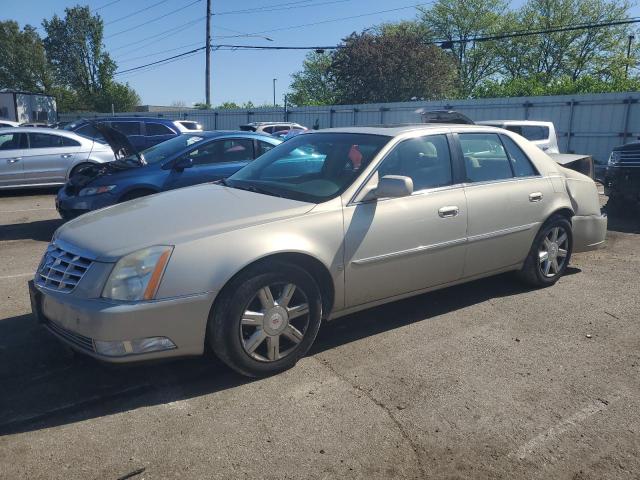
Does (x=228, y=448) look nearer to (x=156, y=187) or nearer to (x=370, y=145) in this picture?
(x=370, y=145)

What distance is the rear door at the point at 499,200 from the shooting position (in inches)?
187

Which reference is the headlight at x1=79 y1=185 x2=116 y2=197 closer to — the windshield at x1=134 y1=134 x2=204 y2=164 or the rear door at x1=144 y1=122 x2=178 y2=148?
the windshield at x1=134 y1=134 x2=204 y2=164

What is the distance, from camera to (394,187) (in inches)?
157

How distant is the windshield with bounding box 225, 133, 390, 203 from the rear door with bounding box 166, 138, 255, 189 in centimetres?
299

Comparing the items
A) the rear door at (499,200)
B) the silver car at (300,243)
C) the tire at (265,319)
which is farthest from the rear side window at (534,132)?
the tire at (265,319)

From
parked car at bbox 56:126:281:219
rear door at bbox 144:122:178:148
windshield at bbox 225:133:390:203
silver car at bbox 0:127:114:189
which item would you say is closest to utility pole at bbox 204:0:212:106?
rear door at bbox 144:122:178:148

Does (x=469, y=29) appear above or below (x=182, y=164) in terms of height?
above

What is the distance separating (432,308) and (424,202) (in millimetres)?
1115

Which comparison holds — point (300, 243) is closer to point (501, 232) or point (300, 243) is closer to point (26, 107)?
point (501, 232)

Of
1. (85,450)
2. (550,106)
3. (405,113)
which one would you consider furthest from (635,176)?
(405,113)

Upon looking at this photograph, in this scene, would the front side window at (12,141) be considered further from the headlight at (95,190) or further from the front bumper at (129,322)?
the front bumper at (129,322)

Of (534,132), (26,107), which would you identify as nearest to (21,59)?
(26,107)

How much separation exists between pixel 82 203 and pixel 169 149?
57.0 inches

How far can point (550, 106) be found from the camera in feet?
68.4
